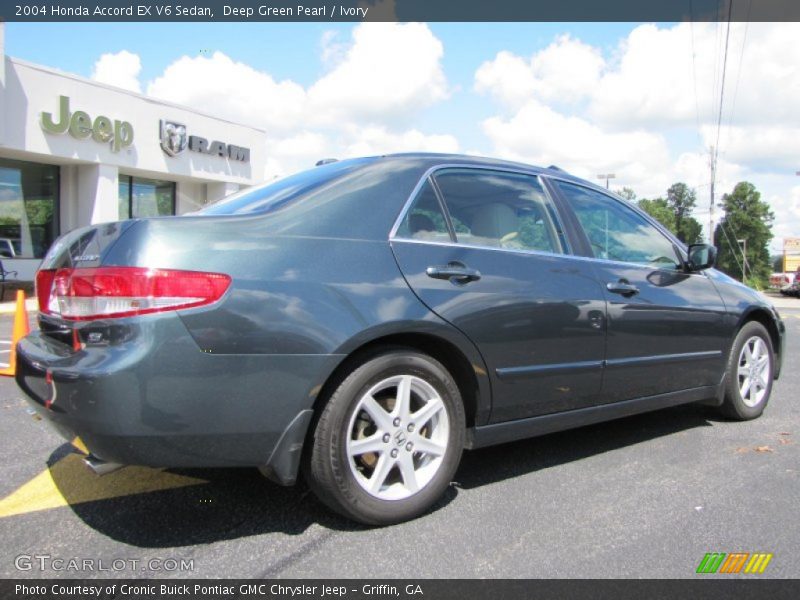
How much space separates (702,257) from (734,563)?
230cm

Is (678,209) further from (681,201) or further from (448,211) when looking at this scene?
(448,211)

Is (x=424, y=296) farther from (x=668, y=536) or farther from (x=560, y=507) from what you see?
(x=668, y=536)

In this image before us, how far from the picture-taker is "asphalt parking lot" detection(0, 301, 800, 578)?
2.45m

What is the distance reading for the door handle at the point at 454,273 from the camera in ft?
9.56

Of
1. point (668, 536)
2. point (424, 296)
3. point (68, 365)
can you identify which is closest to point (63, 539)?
point (68, 365)

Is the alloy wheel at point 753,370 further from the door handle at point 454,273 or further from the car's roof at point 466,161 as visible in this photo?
the door handle at point 454,273

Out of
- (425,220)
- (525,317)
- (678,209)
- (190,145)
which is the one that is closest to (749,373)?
(525,317)

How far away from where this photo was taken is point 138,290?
232cm

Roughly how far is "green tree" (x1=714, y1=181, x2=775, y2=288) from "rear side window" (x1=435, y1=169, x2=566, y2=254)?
69823 millimetres

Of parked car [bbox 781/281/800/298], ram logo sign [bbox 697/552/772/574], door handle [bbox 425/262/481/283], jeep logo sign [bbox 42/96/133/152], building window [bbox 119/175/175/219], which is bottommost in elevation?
ram logo sign [bbox 697/552/772/574]

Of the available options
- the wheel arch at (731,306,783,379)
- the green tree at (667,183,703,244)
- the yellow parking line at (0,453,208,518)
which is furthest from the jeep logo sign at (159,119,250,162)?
the green tree at (667,183,703,244)

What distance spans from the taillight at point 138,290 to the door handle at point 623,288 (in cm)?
220

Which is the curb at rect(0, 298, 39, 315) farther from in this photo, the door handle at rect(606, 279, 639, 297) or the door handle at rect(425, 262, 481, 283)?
the door handle at rect(606, 279, 639, 297)
